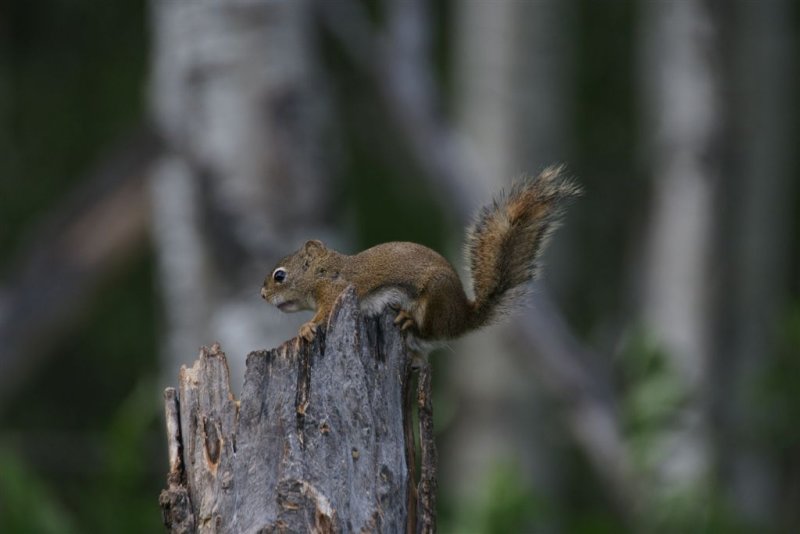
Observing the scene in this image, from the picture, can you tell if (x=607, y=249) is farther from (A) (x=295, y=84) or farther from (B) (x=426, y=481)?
(B) (x=426, y=481)

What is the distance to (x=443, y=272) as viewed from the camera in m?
2.64

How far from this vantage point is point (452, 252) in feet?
21.0

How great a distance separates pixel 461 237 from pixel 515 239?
2.65 metres

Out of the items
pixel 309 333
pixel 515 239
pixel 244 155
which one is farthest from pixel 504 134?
pixel 309 333

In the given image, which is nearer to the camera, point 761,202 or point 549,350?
point 549,350

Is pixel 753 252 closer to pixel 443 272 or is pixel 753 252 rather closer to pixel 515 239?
pixel 515 239

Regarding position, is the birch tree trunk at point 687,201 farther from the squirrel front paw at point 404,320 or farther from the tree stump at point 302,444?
the tree stump at point 302,444

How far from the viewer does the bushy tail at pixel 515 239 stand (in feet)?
8.98

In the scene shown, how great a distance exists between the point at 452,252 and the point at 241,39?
2.33 m

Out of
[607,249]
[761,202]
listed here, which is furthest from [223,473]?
[607,249]

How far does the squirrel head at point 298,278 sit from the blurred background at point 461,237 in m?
0.71

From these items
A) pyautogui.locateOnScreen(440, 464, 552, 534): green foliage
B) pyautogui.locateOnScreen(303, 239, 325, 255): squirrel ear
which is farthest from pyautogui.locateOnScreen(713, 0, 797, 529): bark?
pyautogui.locateOnScreen(303, 239, 325, 255): squirrel ear

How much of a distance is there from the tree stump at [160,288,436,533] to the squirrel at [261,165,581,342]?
34 centimetres

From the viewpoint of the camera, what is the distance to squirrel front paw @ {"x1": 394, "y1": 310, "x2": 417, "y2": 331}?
99.4 inches
